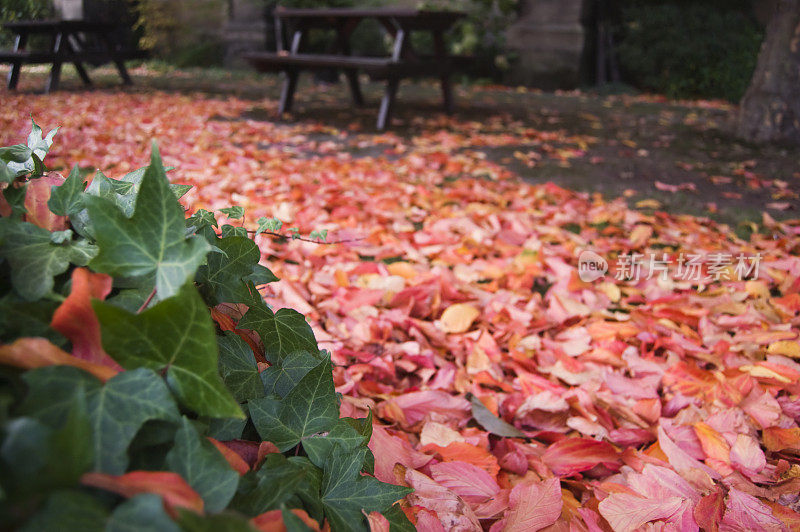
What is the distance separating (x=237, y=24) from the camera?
10.1 metres

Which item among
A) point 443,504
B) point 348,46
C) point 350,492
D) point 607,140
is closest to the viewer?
point 350,492

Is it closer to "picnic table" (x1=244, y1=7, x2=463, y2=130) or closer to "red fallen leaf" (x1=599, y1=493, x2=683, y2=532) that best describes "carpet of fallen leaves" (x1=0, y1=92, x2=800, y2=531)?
"red fallen leaf" (x1=599, y1=493, x2=683, y2=532)

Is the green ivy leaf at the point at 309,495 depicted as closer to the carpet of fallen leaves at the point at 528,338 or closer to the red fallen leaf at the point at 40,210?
the carpet of fallen leaves at the point at 528,338

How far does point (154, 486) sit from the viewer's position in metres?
0.43

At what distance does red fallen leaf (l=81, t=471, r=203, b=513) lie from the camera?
0.40 metres

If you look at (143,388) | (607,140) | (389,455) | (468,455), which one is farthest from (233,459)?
(607,140)

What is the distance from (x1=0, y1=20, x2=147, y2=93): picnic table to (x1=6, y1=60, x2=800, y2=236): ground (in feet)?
0.56

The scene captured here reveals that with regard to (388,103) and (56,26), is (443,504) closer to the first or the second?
(56,26)

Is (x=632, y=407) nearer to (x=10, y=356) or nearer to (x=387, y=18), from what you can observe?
(x=10, y=356)

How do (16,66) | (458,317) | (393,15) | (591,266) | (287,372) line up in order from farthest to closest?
1. (393,15)
2. (16,66)
3. (591,266)
4. (458,317)
5. (287,372)

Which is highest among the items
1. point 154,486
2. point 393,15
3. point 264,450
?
point 393,15

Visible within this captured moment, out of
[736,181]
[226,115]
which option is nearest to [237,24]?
[226,115]

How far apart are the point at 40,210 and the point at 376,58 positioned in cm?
538

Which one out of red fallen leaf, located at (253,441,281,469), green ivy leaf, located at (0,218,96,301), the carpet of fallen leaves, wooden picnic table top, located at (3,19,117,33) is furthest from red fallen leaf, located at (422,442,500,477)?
wooden picnic table top, located at (3,19,117,33)
